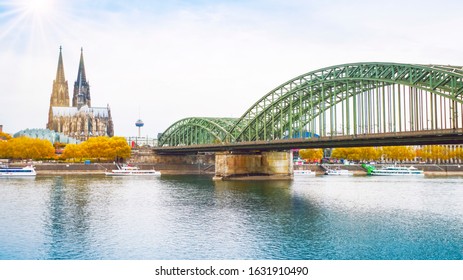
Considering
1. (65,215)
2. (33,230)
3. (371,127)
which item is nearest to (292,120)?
(371,127)

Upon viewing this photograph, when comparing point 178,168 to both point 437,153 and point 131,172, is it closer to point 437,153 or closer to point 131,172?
point 131,172

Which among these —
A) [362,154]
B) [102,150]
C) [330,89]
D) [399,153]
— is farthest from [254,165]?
[399,153]

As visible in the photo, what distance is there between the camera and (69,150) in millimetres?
A: 155000

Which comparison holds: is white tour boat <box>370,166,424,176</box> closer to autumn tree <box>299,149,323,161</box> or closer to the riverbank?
the riverbank

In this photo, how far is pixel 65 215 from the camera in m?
49.4

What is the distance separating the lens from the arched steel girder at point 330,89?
6562 cm

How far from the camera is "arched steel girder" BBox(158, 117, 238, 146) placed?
439ft

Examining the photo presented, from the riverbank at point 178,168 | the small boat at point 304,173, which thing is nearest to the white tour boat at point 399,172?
the riverbank at point 178,168

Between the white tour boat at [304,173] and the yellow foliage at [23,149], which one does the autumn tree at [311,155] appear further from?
the yellow foliage at [23,149]

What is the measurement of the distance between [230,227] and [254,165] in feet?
221

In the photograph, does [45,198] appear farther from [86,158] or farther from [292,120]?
[86,158]

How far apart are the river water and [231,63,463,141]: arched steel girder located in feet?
46.7

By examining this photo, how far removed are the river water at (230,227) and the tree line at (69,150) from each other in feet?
262

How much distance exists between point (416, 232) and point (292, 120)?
6380 cm
